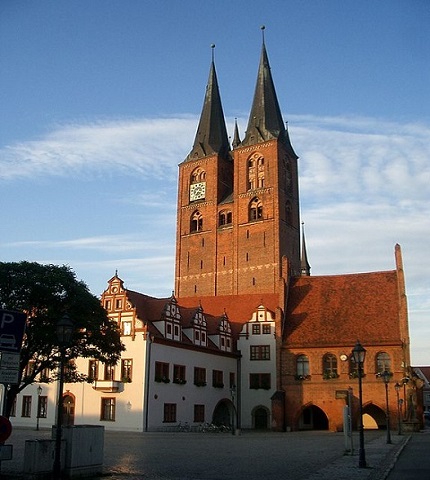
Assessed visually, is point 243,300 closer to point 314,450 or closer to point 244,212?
point 244,212

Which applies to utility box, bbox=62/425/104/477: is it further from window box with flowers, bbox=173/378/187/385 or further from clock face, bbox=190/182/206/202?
clock face, bbox=190/182/206/202

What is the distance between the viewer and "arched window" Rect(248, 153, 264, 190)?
75.6 m

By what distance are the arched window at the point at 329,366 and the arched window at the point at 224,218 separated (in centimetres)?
2786

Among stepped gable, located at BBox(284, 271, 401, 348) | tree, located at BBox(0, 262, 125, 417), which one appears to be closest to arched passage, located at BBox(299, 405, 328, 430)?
stepped gable, located at BBox(284, 271, 401, 348)

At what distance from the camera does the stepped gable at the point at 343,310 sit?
52.3 m

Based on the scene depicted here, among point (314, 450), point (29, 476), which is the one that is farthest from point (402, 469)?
point (29, 476)

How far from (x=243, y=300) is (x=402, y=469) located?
42018 millimetres

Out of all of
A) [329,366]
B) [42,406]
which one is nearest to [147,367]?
[42,406]

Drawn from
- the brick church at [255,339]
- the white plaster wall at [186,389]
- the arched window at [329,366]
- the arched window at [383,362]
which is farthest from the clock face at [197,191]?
the arched window at [383,362]

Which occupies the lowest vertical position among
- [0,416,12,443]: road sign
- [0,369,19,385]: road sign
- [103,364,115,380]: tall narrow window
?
[0,416,12,443]: road sign

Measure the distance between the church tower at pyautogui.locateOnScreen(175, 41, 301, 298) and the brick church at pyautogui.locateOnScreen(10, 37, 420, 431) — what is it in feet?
0.57

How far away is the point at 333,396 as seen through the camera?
50.7 metres

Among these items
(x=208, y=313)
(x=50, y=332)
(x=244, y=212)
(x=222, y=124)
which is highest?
(x=222, y=124)

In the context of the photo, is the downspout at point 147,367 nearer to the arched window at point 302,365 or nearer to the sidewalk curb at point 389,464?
the arched window at point 302,365
